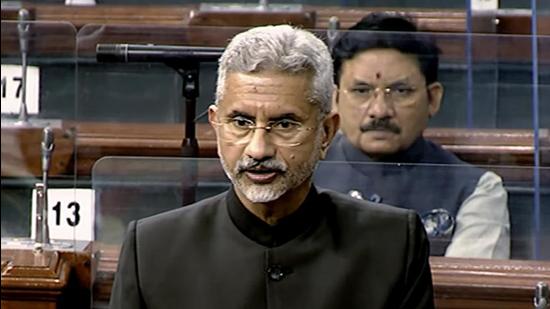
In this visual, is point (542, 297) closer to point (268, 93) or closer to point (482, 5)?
point (268, 93)

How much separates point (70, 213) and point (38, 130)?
126 millimetres

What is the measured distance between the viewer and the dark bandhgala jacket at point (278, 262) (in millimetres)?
1005

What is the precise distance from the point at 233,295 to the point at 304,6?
1.09 m

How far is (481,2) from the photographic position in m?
1.96

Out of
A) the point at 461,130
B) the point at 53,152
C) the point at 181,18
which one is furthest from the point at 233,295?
the point at 181,18

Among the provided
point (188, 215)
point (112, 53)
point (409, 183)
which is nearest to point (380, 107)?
point (409, 183)

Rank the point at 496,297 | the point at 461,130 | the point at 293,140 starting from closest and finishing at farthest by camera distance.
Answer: the point at 293,140
the point at 496,297
the point at 461,130

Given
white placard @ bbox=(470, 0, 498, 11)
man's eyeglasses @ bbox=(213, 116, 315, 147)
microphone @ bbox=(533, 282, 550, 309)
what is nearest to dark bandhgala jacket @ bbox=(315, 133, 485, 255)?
microphone @ bbox=(533, 282, 550, 309)

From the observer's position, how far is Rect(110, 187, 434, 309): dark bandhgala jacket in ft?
3.30

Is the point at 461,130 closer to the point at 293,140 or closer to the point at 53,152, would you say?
the point at 53,152

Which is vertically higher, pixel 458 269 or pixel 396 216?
pixel 396 216

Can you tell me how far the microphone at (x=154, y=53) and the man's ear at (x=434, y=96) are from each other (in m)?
0.29

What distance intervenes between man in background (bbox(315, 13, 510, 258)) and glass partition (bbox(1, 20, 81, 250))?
30 centimetres

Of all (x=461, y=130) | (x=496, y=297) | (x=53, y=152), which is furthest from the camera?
(x=461, y=130)
